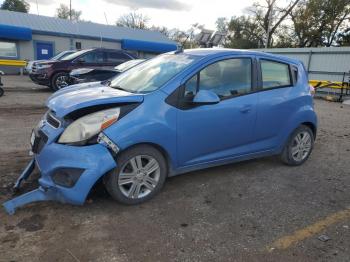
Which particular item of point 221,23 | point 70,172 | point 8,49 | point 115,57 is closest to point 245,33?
point 221,23

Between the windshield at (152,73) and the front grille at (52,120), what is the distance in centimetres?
92

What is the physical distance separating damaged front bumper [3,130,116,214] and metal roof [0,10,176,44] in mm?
24516

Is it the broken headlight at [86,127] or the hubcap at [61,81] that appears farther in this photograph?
the hubcap at [61,81]

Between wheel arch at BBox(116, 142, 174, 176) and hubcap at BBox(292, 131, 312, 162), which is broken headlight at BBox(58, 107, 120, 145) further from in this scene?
hubcap at BBox(292, 131, 312, 162)

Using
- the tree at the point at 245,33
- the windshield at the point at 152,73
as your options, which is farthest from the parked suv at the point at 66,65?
the tree at the point at 245,33

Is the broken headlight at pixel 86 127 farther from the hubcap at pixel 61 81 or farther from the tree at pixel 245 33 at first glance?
the tree at pixel 245 33

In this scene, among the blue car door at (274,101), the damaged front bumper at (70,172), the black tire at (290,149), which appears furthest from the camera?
the black tire at (290,149)

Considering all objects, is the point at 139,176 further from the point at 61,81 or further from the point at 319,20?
the point at 319,20

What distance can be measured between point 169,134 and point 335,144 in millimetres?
4421

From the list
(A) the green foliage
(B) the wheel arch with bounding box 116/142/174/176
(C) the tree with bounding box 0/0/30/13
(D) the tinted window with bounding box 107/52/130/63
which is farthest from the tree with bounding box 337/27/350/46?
(C) the tree with bounding box 0/0/30/13

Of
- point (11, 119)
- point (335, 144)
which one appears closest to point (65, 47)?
point (11, 119)

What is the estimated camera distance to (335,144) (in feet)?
22.4

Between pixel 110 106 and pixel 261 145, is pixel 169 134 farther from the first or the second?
pixel 261 145

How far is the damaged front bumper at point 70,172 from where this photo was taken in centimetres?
333
